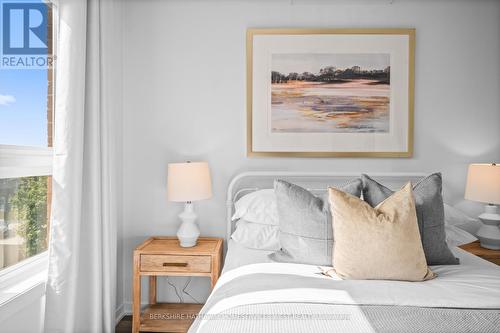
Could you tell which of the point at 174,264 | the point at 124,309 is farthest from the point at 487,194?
the point at 124,309

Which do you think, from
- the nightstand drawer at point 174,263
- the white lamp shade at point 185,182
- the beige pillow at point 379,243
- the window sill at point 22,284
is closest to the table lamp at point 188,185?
the white lamp shade at point 185,182

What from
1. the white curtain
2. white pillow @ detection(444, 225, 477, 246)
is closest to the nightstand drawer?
the white curtain

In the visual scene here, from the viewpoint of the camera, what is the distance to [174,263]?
6.68 feet

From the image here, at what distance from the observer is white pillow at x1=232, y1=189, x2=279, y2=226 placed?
77.8 inches

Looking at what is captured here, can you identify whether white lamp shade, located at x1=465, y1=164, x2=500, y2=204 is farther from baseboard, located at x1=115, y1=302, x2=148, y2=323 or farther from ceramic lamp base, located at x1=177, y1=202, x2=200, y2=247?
baseboard, located at x1=115, y1=302, x2=148, y2=323

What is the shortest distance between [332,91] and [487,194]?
4.01 feet

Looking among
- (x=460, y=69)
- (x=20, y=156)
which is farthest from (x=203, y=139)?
(x=460, y=69)

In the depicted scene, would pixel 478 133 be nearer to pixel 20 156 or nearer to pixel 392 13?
pixel 392 13

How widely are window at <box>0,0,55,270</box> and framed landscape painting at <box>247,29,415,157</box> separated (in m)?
1.29

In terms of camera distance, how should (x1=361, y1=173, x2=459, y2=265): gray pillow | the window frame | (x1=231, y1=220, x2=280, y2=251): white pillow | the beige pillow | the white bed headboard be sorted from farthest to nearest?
1. the white bed headboard
2. (x1=231, y1=220, x2=280, y2=251): white pillow
3. (x1=361, y1=173, x2=459, y2=265): gray pillow
4. the window frame
5. the beige pillow

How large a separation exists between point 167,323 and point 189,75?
1755 millimetres

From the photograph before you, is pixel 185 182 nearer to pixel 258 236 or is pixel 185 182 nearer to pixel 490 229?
pixel 258 236

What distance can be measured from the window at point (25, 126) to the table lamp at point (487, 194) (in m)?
2.64

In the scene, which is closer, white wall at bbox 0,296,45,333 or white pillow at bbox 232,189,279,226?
white wall at bbox 0,296,45,333
